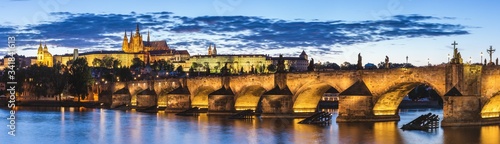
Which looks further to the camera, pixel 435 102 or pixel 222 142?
pixel 435 102

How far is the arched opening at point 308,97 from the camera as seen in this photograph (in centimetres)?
5791

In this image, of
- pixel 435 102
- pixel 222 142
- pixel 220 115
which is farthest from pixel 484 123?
pixel 435 102

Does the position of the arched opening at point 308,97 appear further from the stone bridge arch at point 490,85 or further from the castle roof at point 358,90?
the stone bridge arch at point 490,85

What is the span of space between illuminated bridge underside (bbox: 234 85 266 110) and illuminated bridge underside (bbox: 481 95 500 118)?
25178 mm

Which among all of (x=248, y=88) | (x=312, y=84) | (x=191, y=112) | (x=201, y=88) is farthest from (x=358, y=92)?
(x=201, y=88)

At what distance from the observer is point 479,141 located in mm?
36344

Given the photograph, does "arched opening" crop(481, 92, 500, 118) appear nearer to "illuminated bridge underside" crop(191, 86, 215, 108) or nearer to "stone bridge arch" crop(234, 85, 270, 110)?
"stone bridge arch" crop(234, 85, 270, 110)

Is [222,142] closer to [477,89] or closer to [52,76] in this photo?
[477,89]

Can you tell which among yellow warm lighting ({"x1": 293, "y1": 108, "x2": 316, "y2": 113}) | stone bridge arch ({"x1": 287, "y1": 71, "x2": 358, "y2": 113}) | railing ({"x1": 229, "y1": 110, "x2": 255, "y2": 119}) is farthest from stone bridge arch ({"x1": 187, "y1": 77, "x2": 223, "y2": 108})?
stone bridge arch ({"x1": 287, "y1": 71, "x2": 358, "y2": 113})

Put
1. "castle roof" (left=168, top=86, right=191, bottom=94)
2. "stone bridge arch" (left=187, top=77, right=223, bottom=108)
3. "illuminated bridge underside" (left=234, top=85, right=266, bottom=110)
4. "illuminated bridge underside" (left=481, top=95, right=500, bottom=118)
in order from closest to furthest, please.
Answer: "illuminated bridge underside" (left=481, top=95, right=500, bottom=118)
"illuminated bridge underside" (left=234, top=85, right=266, bottom=110)
"stone bridge arch" (left=187, top=77, right=223, bottom=108)
"castle roof" (left=168, top=86, right=191, bottom=94)

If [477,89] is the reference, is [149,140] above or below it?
below

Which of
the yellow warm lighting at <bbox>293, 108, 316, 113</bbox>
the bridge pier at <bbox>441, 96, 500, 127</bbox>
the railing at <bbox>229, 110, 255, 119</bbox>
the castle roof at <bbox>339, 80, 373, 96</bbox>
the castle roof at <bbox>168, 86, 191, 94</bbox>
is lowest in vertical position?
the railing at <bbox>229, 110, 255, 119</bbox>

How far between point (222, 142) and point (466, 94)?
16.4 metres

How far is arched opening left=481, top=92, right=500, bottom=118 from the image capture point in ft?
146
